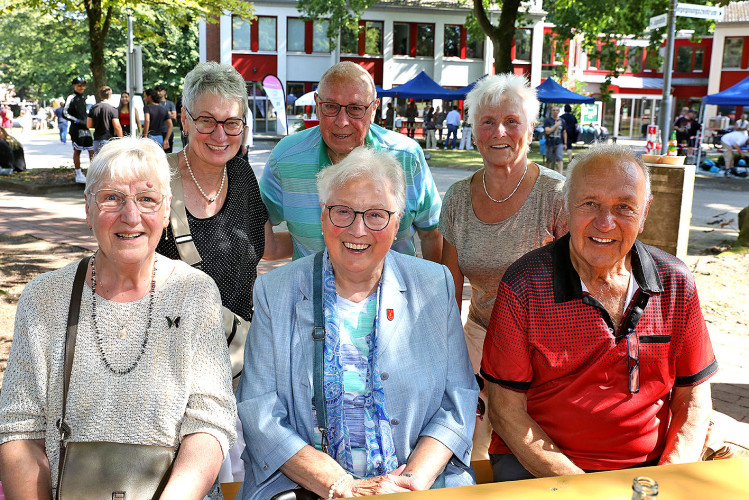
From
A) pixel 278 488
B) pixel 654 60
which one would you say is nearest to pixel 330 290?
pixel 278 488

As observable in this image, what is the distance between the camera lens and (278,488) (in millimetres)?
2322

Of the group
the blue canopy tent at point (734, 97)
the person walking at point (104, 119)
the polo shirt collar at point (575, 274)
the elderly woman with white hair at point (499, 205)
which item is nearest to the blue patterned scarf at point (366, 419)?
the polo shirt collar at point (575, 274)

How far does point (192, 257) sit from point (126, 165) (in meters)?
0.70

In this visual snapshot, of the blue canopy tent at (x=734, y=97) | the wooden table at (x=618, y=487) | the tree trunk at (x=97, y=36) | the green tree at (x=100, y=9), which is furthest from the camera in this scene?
the blue canopy tent at (x=734, y=97)

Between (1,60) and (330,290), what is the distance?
70141 millimetres

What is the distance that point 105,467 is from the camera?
2.04 m

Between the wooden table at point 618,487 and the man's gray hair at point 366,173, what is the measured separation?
104cm

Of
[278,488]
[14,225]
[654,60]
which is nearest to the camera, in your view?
[278,488]

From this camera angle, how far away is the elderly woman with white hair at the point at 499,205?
10.5 ft

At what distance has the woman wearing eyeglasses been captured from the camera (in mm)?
2900

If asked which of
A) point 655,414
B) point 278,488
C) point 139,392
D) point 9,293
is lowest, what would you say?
point 9,293

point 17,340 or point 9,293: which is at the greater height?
point 17,340

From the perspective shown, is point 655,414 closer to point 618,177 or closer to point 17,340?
point 618,177

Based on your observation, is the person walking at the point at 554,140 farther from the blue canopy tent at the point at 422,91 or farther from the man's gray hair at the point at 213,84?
the man's gray hair at the point at 213,84
